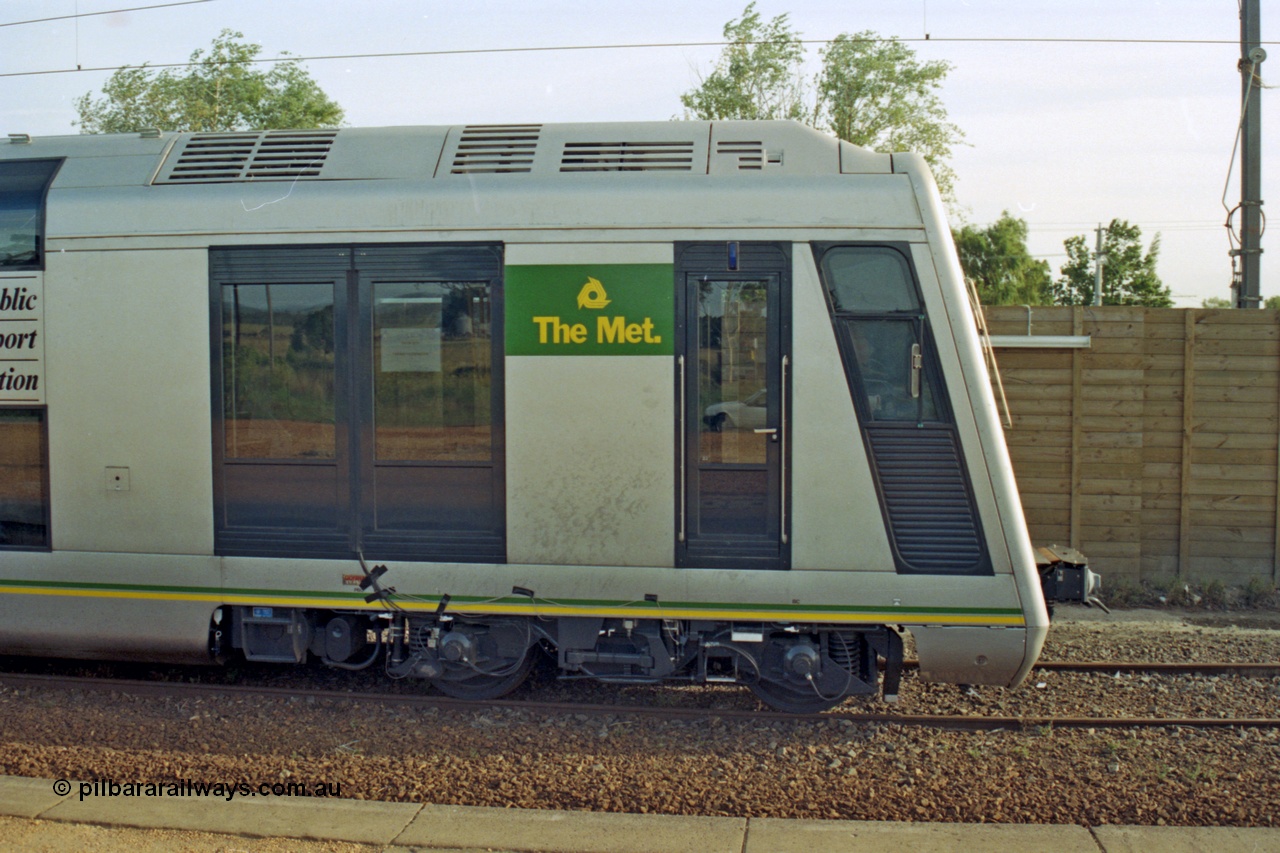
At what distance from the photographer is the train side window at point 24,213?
6277mm

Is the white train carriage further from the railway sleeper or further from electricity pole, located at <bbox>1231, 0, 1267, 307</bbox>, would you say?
electricity pole, located at <bbox>1231, 0, 1267, 307</bbox>

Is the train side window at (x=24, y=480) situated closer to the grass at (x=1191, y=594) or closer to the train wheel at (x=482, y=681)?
the train wheel at (x=482, y=681)

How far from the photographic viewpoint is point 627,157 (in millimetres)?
6004

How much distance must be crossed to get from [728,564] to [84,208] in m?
4.31

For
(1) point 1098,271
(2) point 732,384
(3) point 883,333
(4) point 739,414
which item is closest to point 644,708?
(4) point 739,414

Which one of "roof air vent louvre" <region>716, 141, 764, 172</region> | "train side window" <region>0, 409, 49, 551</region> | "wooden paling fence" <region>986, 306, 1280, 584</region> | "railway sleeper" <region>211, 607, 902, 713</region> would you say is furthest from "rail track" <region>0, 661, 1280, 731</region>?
"roof air vent louvre" <region>716, 141, 764, 172</region>

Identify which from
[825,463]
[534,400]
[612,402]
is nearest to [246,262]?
[534,400]

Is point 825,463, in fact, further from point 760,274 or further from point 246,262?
point 246,262

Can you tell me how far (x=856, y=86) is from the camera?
21578mm

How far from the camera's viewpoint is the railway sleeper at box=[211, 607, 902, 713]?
589 cm

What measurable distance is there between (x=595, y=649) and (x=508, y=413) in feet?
4.73

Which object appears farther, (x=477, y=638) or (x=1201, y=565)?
(x=1201, y=565)

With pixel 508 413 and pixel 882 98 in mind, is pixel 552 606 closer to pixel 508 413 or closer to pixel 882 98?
pixel 508 413

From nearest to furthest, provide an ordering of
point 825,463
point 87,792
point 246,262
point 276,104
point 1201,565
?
point 87,792 < point 825,463 < point 246,262 < point 1201,565 < point 276,104
